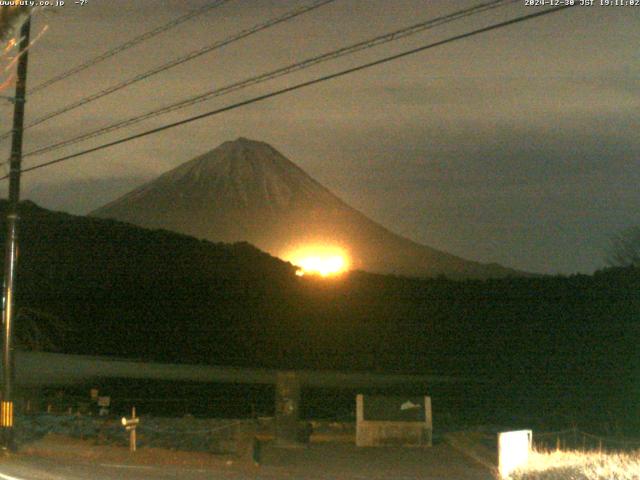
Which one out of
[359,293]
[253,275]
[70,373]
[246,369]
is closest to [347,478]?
[70,373]

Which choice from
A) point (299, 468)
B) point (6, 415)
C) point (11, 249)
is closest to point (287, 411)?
point (299, 468)

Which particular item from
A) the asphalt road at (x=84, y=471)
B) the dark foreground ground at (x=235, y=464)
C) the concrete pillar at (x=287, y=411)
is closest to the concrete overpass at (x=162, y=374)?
the concrete pillar at (x=287, y=411)

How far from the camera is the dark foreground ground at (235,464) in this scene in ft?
53.5

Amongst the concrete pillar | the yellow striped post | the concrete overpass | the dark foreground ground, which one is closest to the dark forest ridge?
the concrete overpass

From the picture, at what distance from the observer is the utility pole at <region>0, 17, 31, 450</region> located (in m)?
20.6

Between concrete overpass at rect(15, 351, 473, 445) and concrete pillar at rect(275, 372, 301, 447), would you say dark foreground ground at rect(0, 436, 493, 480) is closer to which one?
concrete pillar at rect(275, 372, 301, 447)

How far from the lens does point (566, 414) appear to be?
40562mm

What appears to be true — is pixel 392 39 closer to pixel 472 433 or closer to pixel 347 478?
pixel 347 478

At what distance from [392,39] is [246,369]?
196 ft

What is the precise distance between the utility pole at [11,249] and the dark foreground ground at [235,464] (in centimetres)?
100

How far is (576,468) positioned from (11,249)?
1345 cm

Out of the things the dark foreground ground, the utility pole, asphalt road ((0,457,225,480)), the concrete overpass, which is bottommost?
the dark foreground ground

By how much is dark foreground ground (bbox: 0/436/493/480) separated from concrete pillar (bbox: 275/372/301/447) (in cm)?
51

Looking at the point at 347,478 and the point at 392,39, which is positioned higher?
the point at 392,39
